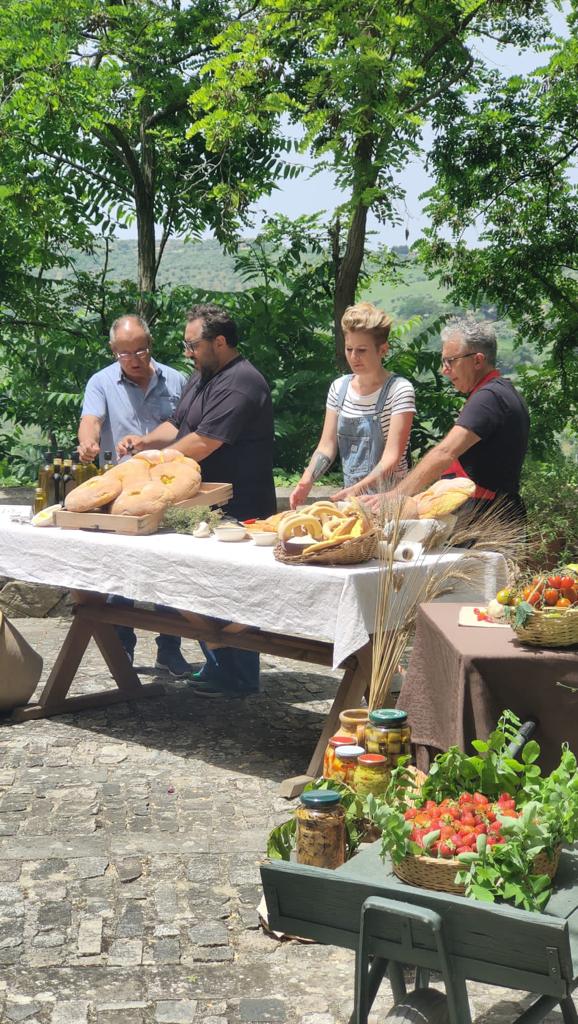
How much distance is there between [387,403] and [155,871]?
220 centimetres

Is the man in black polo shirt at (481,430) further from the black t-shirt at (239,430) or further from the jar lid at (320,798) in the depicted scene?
the jar lid at (320,798)

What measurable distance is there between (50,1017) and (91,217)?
9653 mm

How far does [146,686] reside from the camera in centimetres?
604

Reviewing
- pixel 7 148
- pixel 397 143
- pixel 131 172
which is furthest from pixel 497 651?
pixel 131 172

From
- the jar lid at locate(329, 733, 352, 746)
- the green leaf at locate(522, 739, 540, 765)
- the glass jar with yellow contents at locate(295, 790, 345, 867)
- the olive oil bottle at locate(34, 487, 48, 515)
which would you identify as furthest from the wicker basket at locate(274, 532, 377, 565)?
the green leaf at locate(522, 739, 540, 765)

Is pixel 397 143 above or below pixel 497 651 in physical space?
above

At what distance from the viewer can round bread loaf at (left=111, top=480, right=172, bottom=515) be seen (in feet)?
16.1

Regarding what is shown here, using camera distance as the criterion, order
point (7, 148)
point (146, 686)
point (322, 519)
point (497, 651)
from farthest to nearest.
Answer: point (7, 148) → point (146, 686) → point (322, 519) → point (497, 651)

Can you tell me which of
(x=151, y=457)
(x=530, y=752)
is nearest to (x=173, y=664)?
(x=151, y=457)

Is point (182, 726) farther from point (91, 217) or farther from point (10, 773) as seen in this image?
point (91, 217)

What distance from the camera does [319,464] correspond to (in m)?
5.34

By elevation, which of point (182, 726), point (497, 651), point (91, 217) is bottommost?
point (182, 726)

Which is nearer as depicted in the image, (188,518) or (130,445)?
(188,518)

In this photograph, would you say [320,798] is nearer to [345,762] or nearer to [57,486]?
[345,762]
